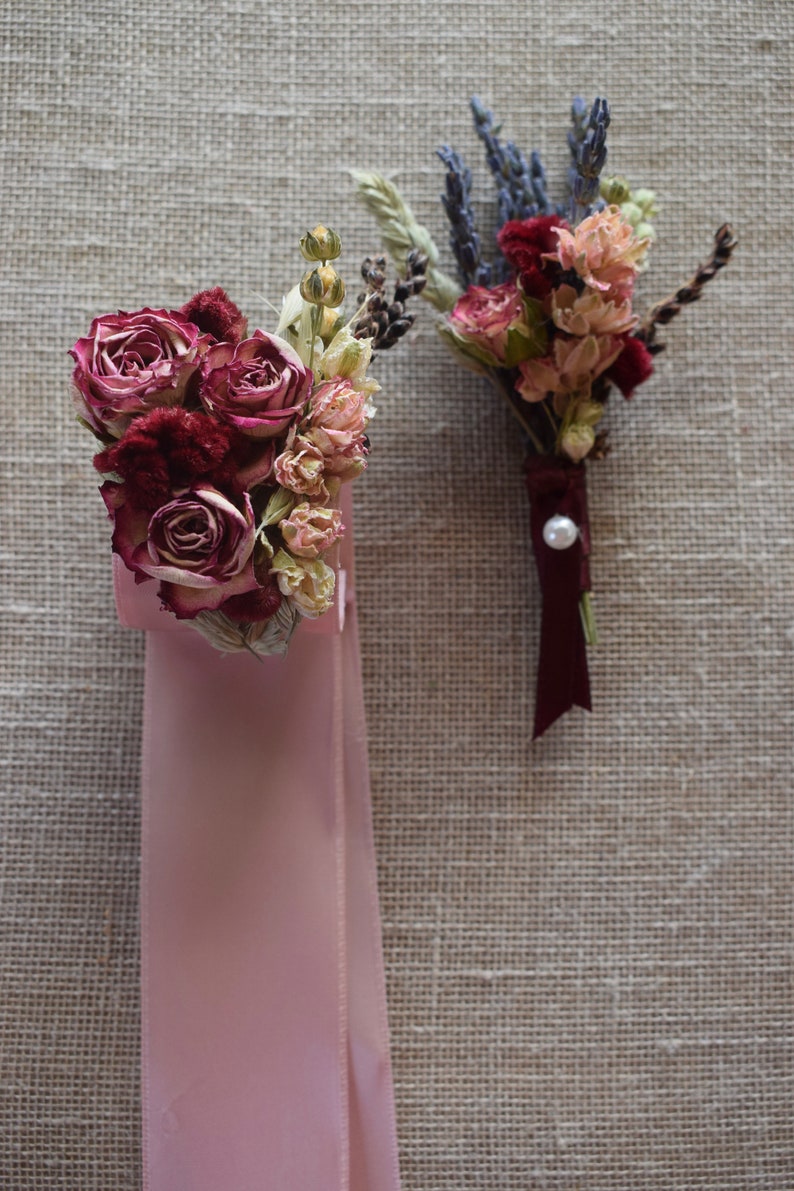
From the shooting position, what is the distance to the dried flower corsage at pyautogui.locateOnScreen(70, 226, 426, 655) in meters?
0.79

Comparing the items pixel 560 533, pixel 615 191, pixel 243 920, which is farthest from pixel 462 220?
pixel 243 920

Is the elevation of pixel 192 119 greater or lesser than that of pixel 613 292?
greater

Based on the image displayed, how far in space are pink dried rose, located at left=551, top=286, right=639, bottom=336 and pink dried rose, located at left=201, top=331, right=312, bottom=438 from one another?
0.34m

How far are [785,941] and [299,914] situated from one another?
645 mm

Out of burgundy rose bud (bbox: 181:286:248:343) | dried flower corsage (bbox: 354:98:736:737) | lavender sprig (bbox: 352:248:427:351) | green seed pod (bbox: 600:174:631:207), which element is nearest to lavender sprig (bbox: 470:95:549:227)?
dried flower corsage (bbox: 354:98:736:737)

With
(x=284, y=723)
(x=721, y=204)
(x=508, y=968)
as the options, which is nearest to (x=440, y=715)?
(x=284, y=723)

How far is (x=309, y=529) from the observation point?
2.67 ft

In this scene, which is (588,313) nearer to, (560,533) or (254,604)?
(560,533)

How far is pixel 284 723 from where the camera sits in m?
1.07

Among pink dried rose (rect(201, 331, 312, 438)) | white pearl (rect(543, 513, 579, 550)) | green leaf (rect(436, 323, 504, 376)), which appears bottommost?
white pearl (rect(543, 513, 579, 550))

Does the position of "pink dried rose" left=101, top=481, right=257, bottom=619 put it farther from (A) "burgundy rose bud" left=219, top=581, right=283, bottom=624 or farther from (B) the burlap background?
(B) the burlap background

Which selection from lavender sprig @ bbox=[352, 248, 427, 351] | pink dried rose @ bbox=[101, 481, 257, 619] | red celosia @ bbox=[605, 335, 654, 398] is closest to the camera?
pink dried rose @ bbox=[101, 481, 257, 619]

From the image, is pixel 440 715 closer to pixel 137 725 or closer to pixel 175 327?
pixel 137 725

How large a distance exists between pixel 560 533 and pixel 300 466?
→ 1.30 ft
